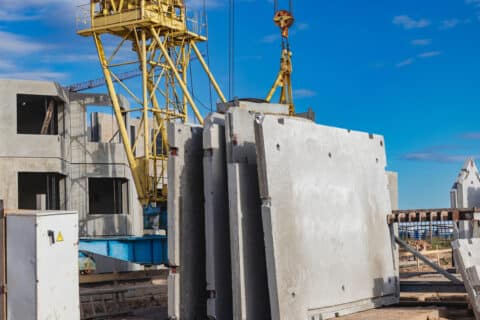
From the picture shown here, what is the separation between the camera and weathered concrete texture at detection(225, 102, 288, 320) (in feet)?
26.8

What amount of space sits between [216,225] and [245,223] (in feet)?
2.11

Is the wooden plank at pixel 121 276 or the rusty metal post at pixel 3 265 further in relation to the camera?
the wooden plank at pixel 121 276

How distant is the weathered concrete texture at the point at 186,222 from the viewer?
894 cm

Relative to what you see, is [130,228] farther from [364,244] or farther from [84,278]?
[364,244]

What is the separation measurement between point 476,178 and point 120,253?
7.62m

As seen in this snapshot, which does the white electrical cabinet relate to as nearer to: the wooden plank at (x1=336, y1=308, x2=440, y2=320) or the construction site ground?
the construction site ground

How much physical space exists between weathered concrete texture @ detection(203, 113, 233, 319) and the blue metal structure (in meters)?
6.06

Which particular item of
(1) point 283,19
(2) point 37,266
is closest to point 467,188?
(2) point 37,266

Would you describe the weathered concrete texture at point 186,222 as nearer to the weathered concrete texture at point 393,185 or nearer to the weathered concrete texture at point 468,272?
the weathered concrete texture at point 468,272

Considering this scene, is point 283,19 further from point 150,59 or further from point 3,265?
point 3,265

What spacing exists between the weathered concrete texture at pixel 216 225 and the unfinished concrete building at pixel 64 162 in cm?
1877

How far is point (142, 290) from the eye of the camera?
48.3 feet

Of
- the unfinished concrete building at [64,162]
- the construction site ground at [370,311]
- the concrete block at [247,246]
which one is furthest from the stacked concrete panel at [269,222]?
the unfinished concrete building at [64,162]

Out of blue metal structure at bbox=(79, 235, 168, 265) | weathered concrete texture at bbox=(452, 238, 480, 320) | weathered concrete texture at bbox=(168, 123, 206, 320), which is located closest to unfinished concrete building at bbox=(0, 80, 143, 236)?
blue metal structure at bbox=(79, 235, 168, 265)
